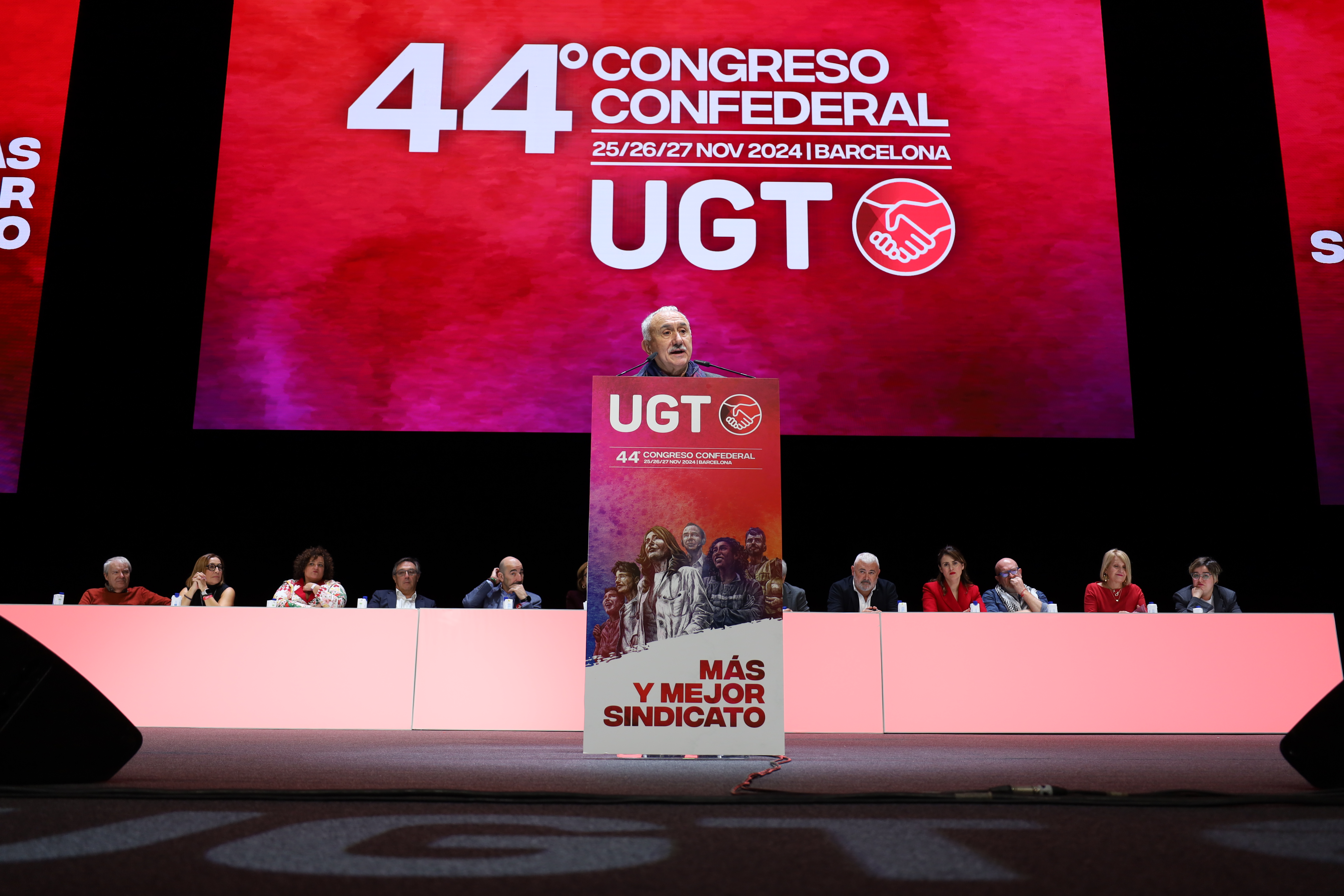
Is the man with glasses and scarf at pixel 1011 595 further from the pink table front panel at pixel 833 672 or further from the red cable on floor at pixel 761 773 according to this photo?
the red cable on floor at pixel 761 773

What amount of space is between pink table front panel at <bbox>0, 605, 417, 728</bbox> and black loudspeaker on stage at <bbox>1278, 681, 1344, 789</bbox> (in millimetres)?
3830

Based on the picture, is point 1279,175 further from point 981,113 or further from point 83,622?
point 83,622

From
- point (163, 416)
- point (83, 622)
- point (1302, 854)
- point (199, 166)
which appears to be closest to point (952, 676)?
point (1302, 854)

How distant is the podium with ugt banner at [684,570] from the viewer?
2.57m

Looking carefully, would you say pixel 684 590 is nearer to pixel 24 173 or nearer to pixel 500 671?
pixel 500 671

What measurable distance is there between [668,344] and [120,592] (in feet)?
13.4

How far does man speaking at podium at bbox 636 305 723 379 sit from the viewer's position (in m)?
2.81

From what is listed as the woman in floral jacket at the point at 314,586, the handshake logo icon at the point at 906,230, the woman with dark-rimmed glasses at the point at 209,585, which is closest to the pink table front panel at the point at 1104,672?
the handshake logo icon at the point at 906,230

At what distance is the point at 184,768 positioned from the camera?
232 cm

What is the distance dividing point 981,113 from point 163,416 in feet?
15.8

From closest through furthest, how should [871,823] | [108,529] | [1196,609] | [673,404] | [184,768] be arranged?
[871,823]
[184,768]
[673,404]
[1196,609]
[108,529]

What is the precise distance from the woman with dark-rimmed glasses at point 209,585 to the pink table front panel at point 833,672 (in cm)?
292

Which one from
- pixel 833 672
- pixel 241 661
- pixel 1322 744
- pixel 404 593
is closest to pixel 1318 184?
pixel 833 672

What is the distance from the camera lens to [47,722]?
1.81 metres
